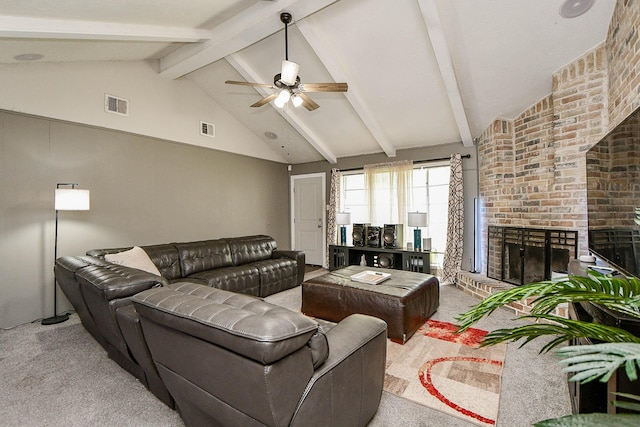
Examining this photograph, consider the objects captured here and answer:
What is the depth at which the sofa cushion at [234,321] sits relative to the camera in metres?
0.97

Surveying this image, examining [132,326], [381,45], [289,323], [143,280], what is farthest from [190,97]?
[289,323]

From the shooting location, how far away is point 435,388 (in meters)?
1.98

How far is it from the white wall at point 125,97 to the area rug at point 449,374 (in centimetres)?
429

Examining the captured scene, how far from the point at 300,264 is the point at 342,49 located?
306 cm

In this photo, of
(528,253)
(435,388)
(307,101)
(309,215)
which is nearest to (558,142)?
(528,253)

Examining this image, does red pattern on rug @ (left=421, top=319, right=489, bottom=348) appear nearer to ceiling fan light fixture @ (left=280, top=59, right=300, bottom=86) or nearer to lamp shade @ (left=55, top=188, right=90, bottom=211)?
ceiling fan light fixture @ (left=280, top=59, right=300, bottom=86)

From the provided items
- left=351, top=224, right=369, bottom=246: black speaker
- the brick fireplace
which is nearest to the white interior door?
Result: left=351, top=224, right=369, bottom=246: black speaker

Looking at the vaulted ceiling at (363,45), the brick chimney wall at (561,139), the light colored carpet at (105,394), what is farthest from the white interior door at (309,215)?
the light colored carpet at (105,394)

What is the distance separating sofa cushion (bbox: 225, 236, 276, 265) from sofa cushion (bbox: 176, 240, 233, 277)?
0.11m

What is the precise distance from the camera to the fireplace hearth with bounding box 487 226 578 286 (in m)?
3.25

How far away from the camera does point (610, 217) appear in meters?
1.85

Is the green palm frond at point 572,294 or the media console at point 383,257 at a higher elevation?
the green palm frond at point 572,294

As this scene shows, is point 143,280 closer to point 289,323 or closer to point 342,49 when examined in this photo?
point 289,323

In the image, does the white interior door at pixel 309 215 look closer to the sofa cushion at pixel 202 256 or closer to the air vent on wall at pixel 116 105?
the sofa cushion at pixel 202 256
